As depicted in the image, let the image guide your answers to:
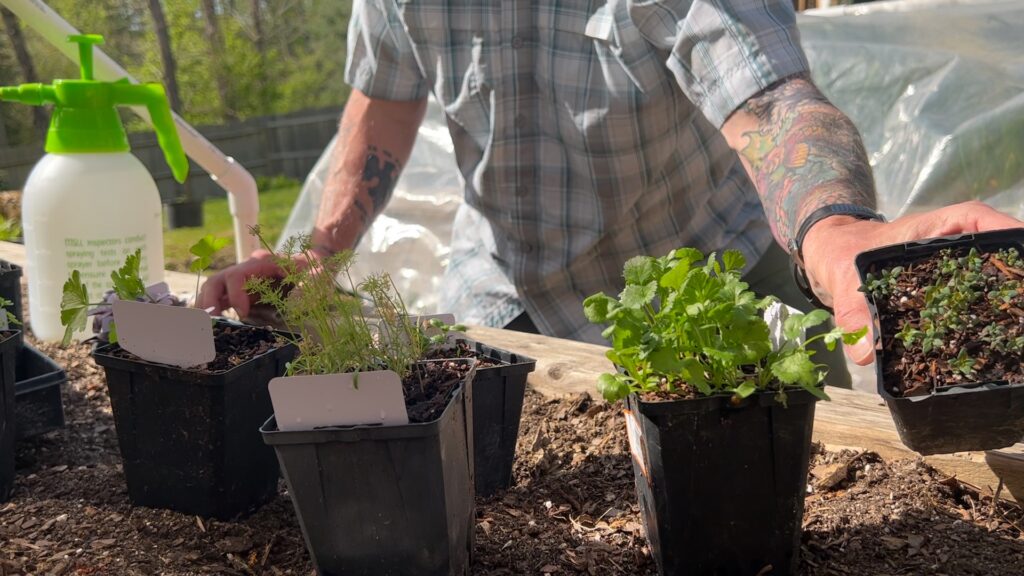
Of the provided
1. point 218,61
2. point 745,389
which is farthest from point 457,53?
point 218,61

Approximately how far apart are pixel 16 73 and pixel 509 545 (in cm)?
621

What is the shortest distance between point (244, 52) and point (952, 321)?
375 inches

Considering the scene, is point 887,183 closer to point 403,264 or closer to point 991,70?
point 991,70

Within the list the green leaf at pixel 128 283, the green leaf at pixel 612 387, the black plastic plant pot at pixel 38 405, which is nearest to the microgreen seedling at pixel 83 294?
the green leaf at pixel 128 283

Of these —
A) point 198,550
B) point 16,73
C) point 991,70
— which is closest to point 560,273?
point 198,550

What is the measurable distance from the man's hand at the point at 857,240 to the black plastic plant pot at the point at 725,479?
148mm

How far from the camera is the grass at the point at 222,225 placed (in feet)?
20.0

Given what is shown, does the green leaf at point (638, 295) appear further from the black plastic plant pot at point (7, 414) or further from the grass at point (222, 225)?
the grass at point (222, 225)

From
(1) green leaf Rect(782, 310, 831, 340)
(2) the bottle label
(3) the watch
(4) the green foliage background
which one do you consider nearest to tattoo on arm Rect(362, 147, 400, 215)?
(2) the bottle label

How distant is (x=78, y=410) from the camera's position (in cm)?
167

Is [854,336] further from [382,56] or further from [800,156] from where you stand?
[382,56]

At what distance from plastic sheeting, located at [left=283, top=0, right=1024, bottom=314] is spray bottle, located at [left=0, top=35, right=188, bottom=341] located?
776 mm

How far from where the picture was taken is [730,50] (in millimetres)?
1579

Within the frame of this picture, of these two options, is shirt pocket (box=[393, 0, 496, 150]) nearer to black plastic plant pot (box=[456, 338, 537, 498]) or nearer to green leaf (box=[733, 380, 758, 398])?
black plastic plant pot (box=[456, 338, 537, 498])
